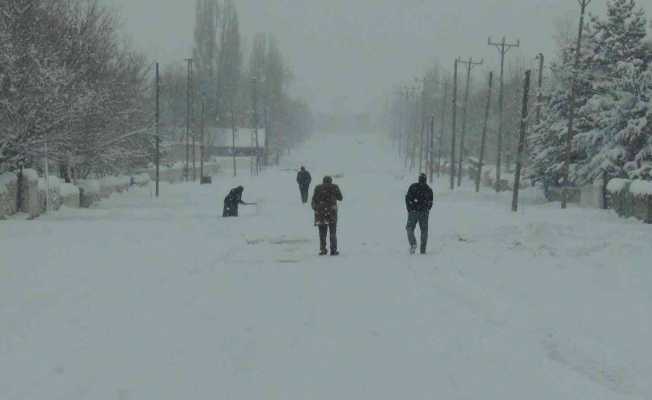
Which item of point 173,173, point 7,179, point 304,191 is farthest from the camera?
point 173,173

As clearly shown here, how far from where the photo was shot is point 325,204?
1369 cm

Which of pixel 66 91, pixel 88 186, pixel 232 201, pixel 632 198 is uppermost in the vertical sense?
pixel 66 91

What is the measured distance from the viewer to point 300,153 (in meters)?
129

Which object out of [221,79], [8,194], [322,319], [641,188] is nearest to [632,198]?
[641,188]

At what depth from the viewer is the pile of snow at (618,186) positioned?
2336 centimetres

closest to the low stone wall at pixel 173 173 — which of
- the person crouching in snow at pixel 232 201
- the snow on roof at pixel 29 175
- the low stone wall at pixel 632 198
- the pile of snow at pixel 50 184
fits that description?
the pile of snow at pixel 50 184

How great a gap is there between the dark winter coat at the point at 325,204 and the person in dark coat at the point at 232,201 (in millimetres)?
8073

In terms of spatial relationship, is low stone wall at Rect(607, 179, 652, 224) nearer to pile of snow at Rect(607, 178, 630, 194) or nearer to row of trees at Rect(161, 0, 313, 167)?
pile of snow at Rect(607, 178, 630, 194)

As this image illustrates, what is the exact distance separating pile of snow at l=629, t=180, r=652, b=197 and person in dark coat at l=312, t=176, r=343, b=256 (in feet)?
38.4

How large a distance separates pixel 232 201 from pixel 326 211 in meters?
8.69

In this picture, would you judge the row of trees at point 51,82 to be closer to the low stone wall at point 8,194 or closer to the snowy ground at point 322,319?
the low stone wall at point 8,194

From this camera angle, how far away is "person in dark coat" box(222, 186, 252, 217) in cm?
2166

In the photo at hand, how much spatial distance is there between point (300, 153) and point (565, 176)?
328 ft

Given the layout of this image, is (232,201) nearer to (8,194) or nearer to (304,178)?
(304,178)
